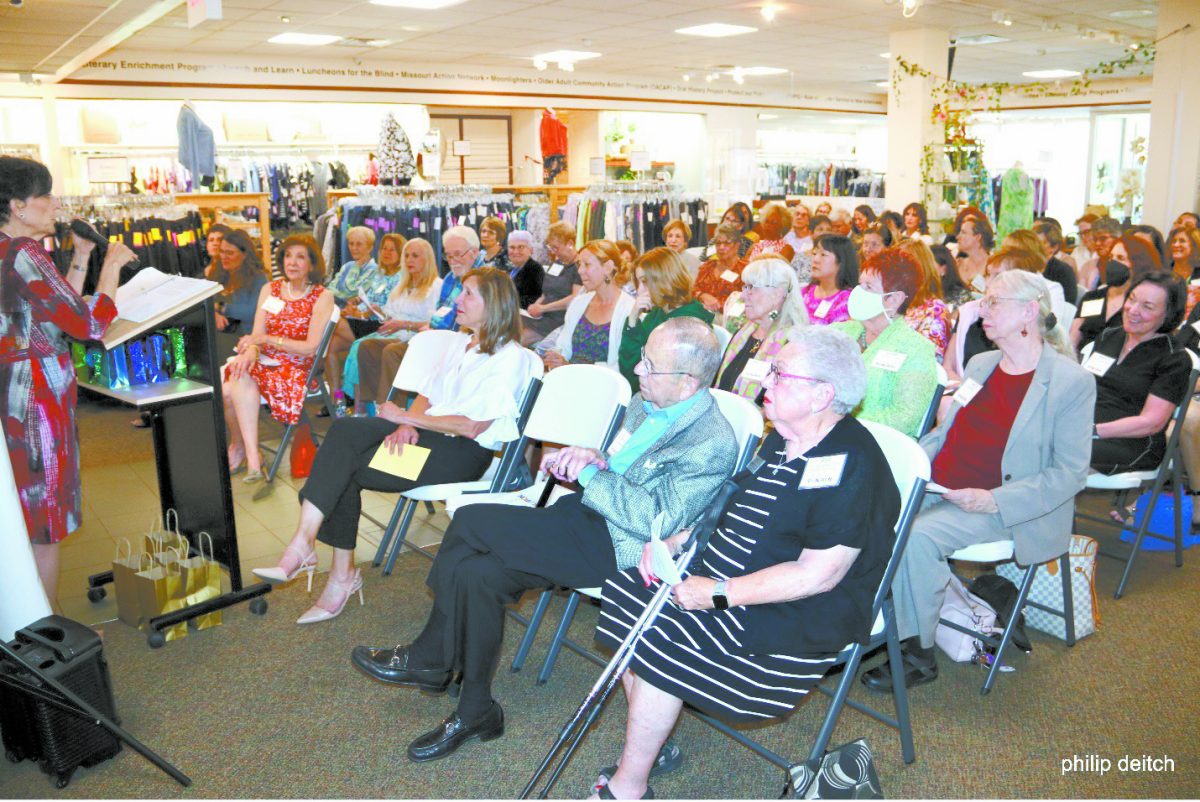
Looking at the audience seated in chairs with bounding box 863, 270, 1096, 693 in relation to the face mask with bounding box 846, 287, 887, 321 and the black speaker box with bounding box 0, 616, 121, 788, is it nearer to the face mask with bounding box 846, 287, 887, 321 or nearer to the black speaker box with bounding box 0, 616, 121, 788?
the face mask with bounding box 846, 287, 887, 321

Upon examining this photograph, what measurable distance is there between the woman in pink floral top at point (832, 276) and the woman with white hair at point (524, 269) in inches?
92.3

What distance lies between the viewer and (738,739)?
8.13ft

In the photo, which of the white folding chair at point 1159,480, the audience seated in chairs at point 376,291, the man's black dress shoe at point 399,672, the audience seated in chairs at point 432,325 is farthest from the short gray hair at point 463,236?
the white folding chair at point 1159,480

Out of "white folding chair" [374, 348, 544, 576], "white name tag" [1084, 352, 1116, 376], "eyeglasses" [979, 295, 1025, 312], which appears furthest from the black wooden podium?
"white name tag" [1084, 352, 1116, 376]

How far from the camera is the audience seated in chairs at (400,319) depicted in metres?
5.68

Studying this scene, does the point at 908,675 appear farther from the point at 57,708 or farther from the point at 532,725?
the point at 57,708

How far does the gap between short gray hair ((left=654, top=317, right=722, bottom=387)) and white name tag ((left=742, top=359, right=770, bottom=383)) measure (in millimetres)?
871

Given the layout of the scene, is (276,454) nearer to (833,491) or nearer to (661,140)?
(833,491)

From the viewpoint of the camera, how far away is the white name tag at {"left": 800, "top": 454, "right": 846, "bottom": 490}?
6.98ft

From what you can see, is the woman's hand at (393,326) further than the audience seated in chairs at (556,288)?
No

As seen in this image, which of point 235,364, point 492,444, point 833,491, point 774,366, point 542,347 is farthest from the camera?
point 542,347

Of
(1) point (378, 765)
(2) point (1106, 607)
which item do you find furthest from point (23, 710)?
(2) point (1106, 607)

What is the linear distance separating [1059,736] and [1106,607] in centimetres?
107

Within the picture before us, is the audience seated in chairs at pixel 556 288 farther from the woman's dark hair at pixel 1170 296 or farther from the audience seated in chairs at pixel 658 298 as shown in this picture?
the woman's dark hair at pixel 1170 296
